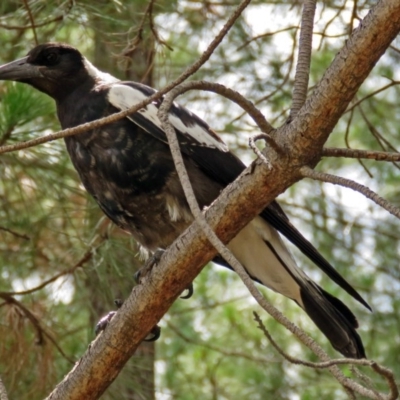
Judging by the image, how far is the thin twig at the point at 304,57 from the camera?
2.24 metres

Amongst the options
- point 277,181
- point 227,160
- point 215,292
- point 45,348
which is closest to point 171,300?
point 277,181

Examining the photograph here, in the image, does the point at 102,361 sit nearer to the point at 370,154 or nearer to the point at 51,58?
the point at 370,154

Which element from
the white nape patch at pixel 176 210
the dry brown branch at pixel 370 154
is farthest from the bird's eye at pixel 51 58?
the dry brown branch at pixel 370 154

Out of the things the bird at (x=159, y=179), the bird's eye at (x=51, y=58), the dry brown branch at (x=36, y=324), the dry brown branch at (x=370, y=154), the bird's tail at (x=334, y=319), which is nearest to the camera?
the dry brown branch at (x=370, y=154)

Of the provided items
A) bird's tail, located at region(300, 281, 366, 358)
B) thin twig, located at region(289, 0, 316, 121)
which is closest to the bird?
bird's tail, located at region(300, 281, 366, 358)

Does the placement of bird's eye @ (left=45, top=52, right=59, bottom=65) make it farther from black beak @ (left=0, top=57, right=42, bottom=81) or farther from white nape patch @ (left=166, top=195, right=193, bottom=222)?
white nape patch @ (left=166, top=195, right=193, bottom=222)

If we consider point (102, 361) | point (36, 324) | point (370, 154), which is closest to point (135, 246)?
point (36, 324)

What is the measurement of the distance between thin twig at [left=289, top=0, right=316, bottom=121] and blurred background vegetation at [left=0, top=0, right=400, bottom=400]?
786 mm

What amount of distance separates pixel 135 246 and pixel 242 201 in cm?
173

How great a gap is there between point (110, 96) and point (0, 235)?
1.15 m

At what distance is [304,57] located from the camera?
225cm

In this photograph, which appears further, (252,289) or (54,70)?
(54,70)

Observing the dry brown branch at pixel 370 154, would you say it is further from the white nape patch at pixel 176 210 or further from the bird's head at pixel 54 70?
the bird's head at pixel 54 70

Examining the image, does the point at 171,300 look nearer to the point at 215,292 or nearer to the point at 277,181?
the point at 277,181
